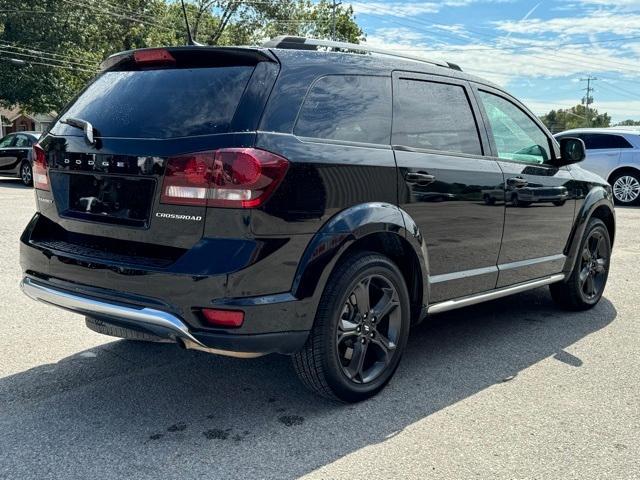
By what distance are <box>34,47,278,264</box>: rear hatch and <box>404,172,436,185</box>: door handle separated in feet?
3.28

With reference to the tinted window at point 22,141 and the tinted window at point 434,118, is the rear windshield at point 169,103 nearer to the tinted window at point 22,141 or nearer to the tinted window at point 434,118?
the tinted window at point 434,118

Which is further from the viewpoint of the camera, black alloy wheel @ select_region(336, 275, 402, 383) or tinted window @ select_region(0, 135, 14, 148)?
tinted window @ select_region(0, 135, 14, 148)

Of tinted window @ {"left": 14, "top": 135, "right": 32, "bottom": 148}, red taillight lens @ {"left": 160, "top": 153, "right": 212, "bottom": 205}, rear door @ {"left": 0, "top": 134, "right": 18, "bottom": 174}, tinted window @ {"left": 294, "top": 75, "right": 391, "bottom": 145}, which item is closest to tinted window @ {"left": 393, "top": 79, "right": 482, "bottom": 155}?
tinted window @ {"left": 294, "top": 75, "right": 391, "bottom": 145}

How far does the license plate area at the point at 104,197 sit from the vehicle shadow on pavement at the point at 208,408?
1008 mm

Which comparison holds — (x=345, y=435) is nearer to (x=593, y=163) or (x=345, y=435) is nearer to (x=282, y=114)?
(x=282, y=114)

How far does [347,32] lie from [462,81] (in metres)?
46.8

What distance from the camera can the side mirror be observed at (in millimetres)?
4931

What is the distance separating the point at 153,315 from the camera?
288cm

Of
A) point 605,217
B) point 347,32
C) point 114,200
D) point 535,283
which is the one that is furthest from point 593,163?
point 347,32

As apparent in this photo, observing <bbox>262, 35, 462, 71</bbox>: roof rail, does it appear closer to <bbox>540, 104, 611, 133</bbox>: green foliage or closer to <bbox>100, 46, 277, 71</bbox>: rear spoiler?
<bbox>100, 46, 277, 71</bbox>: rear spoiler

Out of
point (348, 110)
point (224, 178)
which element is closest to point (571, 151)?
point (348, 110)

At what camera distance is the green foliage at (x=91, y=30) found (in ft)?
104

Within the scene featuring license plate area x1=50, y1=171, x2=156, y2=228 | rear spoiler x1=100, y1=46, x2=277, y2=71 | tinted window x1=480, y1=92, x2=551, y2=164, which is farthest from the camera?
tinted window x1=480, y1=92, x2=551, y2=164

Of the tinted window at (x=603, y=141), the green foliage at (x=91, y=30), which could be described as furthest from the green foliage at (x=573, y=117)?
the tinted window at (x=603, y=141)
